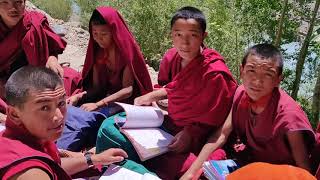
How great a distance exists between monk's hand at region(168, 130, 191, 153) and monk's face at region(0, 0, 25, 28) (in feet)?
5.10

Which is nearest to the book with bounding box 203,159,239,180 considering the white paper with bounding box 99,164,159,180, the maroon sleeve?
the white paper with bounding box 99,164,159,180

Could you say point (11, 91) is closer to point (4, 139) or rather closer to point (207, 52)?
point (4, 139)

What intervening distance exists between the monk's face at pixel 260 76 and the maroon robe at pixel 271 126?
0.27 feet

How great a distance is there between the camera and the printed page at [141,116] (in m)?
2.81

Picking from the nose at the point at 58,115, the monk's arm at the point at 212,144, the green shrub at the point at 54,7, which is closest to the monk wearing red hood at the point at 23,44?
the monk's arm at the point at 212,144

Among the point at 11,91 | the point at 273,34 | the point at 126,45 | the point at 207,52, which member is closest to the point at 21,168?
the point at 11,91

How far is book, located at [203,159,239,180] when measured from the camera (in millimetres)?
2312

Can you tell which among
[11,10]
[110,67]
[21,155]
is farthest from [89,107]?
[21,155]

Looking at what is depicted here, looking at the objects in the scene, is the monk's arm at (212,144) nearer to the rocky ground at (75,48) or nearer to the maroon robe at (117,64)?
the maroon robe at (117,64)

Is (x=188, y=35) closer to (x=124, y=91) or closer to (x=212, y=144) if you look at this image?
(x=212, y=144)

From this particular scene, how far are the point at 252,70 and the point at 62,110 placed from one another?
43.7 inches

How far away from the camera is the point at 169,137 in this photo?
289cm

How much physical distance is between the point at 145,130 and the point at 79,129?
1.94 feet

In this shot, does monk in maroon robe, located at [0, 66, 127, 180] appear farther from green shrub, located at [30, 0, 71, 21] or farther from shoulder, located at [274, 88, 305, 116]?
green shrub, located at [30, 0, 71, 21]
